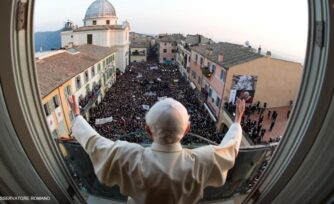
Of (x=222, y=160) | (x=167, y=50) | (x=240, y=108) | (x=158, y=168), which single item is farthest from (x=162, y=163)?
(x=167, y=50)

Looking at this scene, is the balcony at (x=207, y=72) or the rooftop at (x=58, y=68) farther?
the balcony at (x=207, y=72)

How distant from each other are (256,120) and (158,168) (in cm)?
1045

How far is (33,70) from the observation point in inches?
47.4

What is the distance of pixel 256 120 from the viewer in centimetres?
1056

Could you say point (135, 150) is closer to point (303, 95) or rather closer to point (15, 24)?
point (15, 24)

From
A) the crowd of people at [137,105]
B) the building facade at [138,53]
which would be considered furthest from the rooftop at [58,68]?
the building facade at [138,53]

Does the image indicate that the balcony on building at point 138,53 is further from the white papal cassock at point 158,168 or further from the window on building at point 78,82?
the white papal cassock at point 158,168

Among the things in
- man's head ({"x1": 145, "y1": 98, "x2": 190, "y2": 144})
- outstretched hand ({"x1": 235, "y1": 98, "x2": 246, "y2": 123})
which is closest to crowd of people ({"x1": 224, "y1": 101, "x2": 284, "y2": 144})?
outstretched hand ({"x1": 235, "y1": 98, "x2": 246, "y2": 123})

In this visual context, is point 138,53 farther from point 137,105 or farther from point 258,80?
point 258,80

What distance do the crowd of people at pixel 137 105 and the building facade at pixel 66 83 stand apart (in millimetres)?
1065

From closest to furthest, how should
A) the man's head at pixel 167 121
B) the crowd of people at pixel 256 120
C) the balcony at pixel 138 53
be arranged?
the man's head at pixel 167 121 < the crowd of people at pixel 256 120 < the balcony at pixel 138 53

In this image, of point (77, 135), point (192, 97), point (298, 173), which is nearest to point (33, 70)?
point (77, 135)

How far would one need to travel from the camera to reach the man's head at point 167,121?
95 cm

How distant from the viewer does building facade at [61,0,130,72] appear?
24.8 metres
